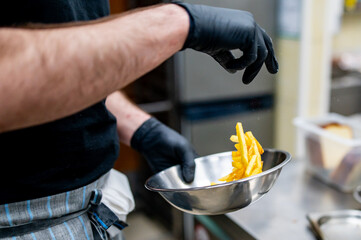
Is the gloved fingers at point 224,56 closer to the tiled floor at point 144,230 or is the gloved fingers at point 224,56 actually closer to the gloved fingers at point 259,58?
the gloved fingers at point 259,58

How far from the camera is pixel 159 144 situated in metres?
1.07

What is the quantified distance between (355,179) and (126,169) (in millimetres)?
2011

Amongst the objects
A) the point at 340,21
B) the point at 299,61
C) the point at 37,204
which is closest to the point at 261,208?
the point at 37,204

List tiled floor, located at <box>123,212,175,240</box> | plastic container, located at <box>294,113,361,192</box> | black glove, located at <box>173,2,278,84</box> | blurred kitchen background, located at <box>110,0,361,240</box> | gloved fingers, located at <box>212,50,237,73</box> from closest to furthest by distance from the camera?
black glove, located at <box>173,2,278,84</box>
gloved fingers, located at <box>212,50,237,73</box>
plastic container, located at <box>294,113,361,192</box>
blurred kitchen background, located at <box>110,0,361,240</box>
tiled floor, located at <box>123,212,175,240</box>

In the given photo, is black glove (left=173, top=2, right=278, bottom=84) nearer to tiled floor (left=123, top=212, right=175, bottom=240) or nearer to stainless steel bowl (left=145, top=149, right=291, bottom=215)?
stainless steel bowl (left=145, top=149, right=291, bottom=215)

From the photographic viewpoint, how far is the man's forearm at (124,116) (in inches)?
43.1

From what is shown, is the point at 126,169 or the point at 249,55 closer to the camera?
the point at 249,55

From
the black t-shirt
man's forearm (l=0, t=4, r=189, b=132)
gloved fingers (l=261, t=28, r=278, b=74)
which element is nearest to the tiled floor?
the black t-shirt

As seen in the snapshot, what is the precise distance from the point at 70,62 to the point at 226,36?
296 millimetres

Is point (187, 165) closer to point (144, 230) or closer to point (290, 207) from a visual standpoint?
point (290, 207)

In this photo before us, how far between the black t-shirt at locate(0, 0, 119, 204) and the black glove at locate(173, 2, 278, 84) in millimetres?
293

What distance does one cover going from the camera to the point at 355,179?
1.33 m

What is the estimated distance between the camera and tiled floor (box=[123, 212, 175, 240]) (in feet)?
8.80

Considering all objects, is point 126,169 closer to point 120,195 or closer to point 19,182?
point 120,195
